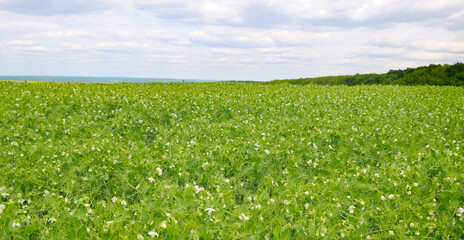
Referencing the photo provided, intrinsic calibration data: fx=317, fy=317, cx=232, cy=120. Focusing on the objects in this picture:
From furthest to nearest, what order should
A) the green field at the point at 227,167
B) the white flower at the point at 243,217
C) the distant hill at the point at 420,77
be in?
the distant hill at the point at 420,77
the green field at the point at 227,167
the white flower at the point at 243,217

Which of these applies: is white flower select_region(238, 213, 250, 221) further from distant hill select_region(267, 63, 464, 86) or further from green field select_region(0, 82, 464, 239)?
distant hill select_region(267, 63, 464, 86)

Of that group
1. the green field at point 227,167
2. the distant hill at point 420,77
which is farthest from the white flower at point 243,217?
the distant hill at point 420,77

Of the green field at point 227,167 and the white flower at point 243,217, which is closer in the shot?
the white flower at point 243,217

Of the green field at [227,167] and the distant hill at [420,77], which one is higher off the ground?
the distant hill at [420,77]

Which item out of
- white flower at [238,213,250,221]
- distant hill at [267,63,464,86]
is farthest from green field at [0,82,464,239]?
distant hill at [267,63,464,86]

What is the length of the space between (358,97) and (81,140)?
1404cm

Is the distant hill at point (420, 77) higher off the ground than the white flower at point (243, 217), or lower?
higher

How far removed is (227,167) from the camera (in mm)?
7605

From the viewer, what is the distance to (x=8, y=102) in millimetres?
13875

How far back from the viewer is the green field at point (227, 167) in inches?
175

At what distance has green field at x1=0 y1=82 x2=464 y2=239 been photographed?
4434mm

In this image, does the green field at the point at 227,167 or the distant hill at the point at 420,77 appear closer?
the green field at the point at 227,167

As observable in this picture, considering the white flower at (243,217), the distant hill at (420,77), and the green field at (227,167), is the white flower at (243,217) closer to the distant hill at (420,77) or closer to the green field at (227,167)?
the green field at (227,167)

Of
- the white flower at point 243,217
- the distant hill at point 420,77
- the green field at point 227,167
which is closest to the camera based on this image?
the white flower at point 243,217
